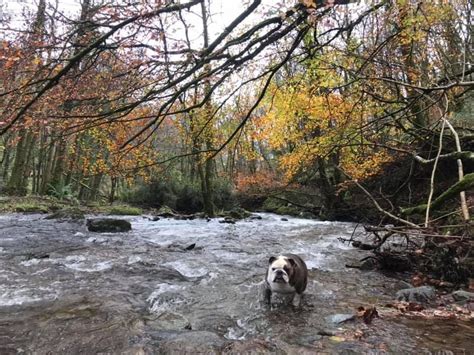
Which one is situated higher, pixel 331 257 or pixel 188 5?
pixel 188 5

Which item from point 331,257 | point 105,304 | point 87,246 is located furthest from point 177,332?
point 87,246

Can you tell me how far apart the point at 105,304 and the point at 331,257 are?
5436 mm

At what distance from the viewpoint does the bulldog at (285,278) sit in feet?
17.1

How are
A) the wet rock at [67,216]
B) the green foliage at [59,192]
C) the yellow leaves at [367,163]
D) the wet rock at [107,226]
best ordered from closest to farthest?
the wet rock at [107,226] → the yellow leaves at [367,163] → the wet rock at [67,216] → the green foliage at [59,192]

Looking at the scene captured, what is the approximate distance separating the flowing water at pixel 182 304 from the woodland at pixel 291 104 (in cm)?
112

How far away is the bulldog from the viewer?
5211 millimetres

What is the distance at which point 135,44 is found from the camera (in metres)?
4.61

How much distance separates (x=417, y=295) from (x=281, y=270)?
217 centimetres

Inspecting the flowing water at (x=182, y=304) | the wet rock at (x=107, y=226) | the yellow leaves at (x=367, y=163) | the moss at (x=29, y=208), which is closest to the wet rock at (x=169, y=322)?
the flowing water at (x=182, y=304)

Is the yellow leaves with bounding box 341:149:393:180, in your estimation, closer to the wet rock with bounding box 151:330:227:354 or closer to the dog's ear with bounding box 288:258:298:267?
the dog's ear with bounding box 288:258:298:267

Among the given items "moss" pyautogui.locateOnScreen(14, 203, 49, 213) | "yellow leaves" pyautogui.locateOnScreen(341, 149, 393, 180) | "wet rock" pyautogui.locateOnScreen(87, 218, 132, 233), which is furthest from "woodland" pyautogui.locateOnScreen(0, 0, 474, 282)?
"moss" pyautogui.locateOnScreen(14, 203, 49, 213)

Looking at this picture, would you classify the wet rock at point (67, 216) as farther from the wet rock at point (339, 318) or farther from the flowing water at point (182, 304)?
the wet rock at point (339, 318)

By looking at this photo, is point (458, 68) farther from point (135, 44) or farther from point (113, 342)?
point (113, 342)

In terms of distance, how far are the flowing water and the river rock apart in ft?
0.61
